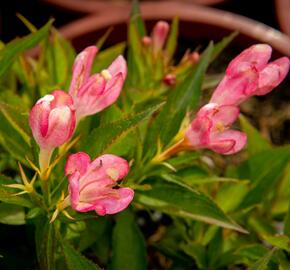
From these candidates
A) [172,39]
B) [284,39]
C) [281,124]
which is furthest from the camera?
[281,124]

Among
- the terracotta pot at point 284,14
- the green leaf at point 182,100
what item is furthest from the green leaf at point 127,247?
the terracotta pot at point 284,14

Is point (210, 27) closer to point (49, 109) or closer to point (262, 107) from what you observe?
point (262, 107)

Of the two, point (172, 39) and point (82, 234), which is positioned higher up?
point (172, 39)

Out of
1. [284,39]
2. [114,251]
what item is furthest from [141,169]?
[284,39]

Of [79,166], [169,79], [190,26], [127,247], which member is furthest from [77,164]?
[190,26]

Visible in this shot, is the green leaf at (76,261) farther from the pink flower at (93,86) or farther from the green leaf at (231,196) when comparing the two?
the green leaf at (231,196)

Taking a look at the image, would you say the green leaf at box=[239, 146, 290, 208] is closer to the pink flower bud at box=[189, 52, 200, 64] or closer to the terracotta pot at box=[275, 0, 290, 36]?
the pink flower bud at box=[189, 52, 200, 64]

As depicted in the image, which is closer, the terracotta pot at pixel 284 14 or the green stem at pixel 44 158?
the green stem at pixel 44 158
